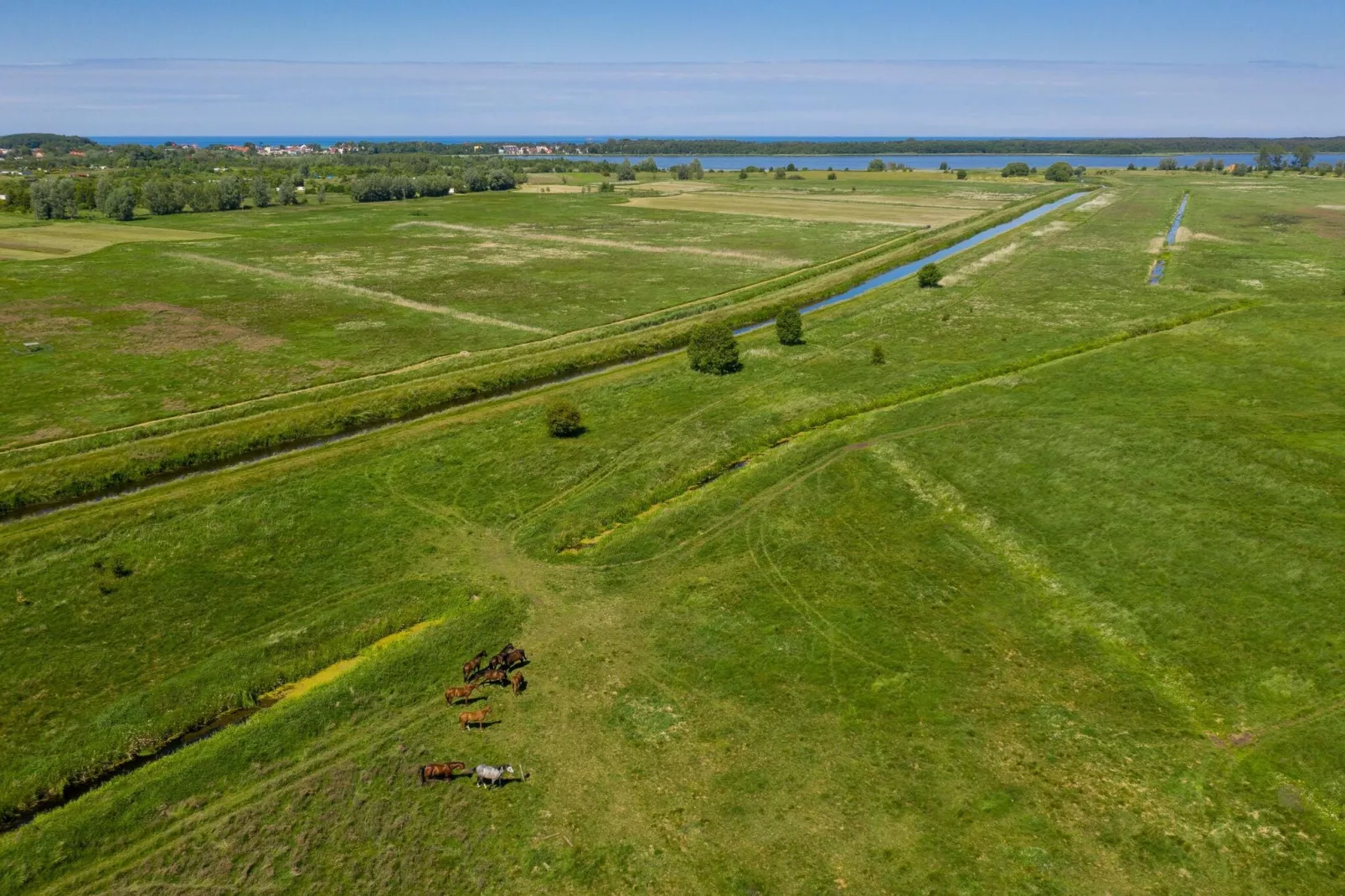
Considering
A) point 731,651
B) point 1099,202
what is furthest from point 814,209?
point 731,651

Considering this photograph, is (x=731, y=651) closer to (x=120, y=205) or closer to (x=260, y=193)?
(x=120, y=205)

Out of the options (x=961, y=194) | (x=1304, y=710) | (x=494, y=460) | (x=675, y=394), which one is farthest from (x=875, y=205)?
(x=1304, y=710)

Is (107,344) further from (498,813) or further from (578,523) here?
(498,813)

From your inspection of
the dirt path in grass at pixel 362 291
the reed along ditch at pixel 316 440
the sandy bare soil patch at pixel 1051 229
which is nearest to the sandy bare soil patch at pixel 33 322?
the dirt path in grass at pixel 362 291

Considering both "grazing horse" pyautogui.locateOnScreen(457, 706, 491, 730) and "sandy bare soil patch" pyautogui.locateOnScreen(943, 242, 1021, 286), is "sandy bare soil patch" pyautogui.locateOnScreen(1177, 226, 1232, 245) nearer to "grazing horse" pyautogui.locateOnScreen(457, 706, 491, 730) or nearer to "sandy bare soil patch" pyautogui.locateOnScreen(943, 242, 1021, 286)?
"sandy bare soil patch" pyautogui.locateOnScreen(943, 242, 1021, 286)

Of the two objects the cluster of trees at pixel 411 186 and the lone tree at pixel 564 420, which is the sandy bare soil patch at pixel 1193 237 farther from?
the cluster of trees at pixel 411 186

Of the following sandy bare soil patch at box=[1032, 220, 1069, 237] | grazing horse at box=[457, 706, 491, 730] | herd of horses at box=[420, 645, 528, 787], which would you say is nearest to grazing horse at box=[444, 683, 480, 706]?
herd of horses at box=[420, 645, 528, 787]
